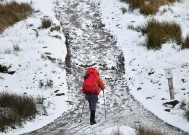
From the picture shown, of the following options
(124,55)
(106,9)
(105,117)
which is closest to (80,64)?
(124,55)

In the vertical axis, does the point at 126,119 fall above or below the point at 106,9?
below

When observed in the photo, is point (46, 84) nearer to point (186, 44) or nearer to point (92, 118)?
point (92, 118)

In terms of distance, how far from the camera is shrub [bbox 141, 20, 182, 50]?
433 inches

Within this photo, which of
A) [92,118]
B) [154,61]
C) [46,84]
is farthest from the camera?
[154,61]

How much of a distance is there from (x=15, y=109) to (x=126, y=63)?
3.87 m

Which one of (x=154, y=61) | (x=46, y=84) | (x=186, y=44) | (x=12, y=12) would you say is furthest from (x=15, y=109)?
(x=12, y=12)

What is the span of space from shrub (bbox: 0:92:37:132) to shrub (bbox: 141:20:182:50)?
163 inches

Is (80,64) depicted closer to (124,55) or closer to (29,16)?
(124,55)

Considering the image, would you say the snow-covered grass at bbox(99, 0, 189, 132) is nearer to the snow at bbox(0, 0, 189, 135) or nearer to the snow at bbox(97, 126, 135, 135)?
the snow at bbox(0, 0, 189, 135)

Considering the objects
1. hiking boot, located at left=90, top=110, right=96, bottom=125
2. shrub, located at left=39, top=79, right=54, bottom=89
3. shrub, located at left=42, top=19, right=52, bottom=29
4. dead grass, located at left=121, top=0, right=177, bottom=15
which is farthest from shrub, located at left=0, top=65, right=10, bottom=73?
dead grass, located at left=121, top=0, right=177, bottom=15

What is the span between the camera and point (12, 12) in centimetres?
1370

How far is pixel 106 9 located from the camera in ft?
48.4

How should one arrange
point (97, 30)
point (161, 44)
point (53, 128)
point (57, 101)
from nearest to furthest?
1. point (53, 128)
2. point (57, 101)
3. point (161, 44)
4. point (97, 30)

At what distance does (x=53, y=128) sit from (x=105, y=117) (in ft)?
3.97
